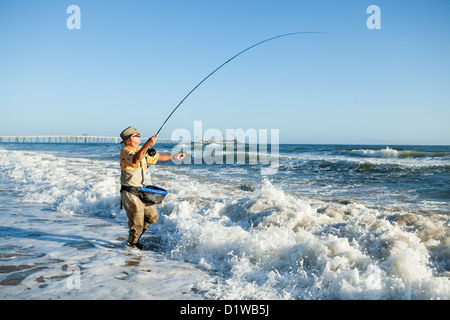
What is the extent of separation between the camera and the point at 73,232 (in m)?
5.72

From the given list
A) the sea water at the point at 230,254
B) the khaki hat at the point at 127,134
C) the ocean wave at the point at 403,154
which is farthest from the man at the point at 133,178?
the ocean wave at the point at 403,154

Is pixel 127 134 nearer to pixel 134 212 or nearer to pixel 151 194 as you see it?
pixel 151 194

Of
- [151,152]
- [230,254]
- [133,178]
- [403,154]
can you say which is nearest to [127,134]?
[151,152]

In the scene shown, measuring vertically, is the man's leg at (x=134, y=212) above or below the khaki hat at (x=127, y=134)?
below

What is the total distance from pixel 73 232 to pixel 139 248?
174cm

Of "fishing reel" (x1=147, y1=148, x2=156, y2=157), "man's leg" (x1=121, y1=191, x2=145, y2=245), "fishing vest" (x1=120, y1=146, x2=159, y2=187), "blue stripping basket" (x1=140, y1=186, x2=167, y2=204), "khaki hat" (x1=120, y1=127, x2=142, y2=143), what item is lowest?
"man's leg" (x1=121, y1=191, x2=145, y2=245)

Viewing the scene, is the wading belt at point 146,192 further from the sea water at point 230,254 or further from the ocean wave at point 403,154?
the ocean wave at point 403,154

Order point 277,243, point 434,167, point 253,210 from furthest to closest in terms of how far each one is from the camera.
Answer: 1. point 434,167
2. point 253,210
3. point 277,243

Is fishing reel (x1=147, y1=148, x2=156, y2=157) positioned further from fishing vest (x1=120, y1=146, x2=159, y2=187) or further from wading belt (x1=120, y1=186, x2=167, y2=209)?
wading belt (x1=120, y1=186, x2=167, y2=209)

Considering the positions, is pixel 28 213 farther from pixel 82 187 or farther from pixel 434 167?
pixel 434 167

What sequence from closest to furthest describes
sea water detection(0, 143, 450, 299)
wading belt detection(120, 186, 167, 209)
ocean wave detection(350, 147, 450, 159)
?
1. sea water detection(0, 143, 450, 299)
2. wading belt detection(120, 186, 167, 209)
3. ocean wave detection(350, 147, 450, 159)

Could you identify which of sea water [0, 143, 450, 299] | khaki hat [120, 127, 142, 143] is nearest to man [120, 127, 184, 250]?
khaki hat [120, 127, 142, 143]

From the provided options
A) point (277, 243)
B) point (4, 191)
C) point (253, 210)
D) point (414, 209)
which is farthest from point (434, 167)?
point (4, 191)
